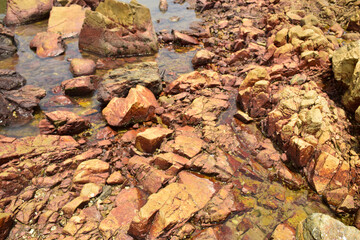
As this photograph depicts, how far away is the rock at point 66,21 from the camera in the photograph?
13.9 meters

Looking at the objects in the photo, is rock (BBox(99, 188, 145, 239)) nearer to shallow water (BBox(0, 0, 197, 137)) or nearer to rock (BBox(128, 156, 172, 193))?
rock (BBox(128, 156, 172, 193))

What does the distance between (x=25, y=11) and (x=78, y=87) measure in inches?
411

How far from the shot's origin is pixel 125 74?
916 cm

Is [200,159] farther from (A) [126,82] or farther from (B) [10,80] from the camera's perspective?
(B) [10,80]

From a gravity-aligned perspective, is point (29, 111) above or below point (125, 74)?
below

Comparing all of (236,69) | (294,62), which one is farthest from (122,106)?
(294,62)

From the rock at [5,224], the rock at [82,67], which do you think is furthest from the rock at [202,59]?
the rock at [5,224]

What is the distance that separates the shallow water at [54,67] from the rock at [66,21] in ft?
2.46

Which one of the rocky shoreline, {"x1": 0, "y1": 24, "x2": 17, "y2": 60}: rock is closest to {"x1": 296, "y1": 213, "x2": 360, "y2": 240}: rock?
the rocky shoreline

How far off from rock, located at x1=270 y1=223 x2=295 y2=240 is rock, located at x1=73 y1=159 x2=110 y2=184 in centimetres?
386

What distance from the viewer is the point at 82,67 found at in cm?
1032

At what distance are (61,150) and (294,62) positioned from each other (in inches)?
330

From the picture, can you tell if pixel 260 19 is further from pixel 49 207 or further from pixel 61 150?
pixel 49 207

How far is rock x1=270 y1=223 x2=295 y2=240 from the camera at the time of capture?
15.0 feet
